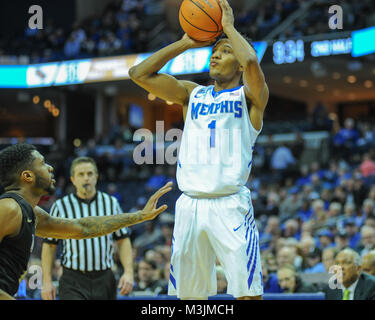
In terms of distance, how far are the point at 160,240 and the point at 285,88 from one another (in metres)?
11.1

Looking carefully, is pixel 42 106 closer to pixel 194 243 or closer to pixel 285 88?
pixel 285 88

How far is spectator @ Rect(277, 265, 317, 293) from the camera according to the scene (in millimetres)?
6086

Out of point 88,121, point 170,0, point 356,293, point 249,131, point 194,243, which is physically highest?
point 170,0

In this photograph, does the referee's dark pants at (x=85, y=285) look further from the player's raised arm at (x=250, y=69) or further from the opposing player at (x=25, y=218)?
the player's raised arm at (x=250, y=69)

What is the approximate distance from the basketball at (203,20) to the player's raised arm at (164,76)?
6 cm

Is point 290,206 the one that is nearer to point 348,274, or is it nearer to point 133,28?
point 348,274

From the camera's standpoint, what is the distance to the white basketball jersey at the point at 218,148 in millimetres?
3695

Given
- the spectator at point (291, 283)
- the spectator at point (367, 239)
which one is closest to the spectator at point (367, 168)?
the spectator at point (367, 239)

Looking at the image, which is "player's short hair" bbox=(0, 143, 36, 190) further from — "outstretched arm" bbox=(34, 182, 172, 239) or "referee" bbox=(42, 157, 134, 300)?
"referee" bbox=(42, 157, 134, 300)

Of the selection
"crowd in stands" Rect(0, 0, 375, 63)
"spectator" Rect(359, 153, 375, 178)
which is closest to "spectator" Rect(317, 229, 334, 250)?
"spectator" Rect(359, 153, 375, 178)

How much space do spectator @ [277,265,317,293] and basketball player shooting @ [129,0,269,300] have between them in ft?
8.36

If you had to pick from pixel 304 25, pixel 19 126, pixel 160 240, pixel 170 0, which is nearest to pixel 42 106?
pixel 19 126

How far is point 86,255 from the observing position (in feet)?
16.4

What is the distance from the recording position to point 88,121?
76.5 feet
